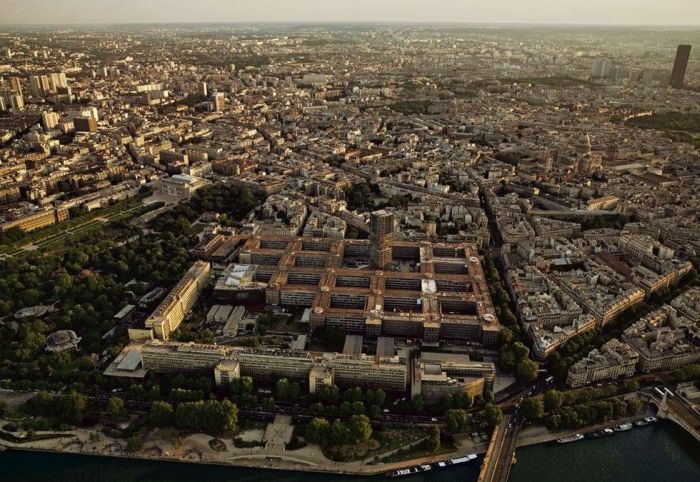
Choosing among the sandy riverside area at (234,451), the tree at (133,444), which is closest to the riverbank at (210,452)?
the sandy riverside area at (234,451)

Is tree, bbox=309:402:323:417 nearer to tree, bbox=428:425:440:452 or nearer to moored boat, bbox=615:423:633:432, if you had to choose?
tree, bbox=428:425:440:452

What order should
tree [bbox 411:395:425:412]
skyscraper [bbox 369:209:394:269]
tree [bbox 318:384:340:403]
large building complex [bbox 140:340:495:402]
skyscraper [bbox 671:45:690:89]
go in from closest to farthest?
tree [bbox 411:395:425:412], tree [bbox 318:384:340:403], large building complex [bbox 140:340:495:402], skyscraper [bbox 369:209:394:269], skyscraper [bbox 671:45:690:89]

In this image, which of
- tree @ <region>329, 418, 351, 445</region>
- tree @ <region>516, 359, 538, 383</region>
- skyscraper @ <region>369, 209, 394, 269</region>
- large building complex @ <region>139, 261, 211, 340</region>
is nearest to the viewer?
tree @ <region>329, 418, 351, 445</region>

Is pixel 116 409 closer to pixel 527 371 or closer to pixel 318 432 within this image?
pixel 318 432

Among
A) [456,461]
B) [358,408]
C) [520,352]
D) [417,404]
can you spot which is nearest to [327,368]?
[358,408]

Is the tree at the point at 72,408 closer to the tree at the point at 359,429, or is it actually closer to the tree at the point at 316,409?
the tree at the point at 316,409

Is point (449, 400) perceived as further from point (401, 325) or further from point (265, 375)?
point (265, 375)

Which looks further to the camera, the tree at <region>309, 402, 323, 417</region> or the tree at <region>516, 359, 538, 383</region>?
the tree at <region>516, 359, 538, 383</region>

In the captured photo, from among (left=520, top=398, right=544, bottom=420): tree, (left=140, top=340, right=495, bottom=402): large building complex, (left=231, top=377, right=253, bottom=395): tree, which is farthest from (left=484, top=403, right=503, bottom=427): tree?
(left=231, top=377, right=253, bottom=395): tree
